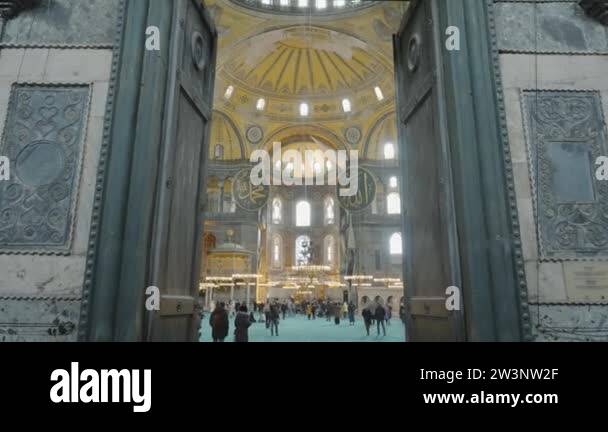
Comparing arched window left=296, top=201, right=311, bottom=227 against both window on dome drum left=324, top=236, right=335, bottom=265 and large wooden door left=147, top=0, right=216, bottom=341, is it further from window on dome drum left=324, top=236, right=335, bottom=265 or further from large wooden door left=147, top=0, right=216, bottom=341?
large wooden door left=147, top=0, right=216, bottom=341

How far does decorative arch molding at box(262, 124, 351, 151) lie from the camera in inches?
1144

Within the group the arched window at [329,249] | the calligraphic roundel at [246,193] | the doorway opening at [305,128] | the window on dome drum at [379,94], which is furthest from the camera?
the arched window at [329,249]

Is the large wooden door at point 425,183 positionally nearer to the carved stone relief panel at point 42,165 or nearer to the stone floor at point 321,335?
the carved stone relief panel at point 42,165

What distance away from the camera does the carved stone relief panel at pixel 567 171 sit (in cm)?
374

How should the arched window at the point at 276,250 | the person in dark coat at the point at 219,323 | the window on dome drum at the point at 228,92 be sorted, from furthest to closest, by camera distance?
1. the arched window at the point at 276,250
2. the window on dome drum at the point at 228,92
3. the person in dark coat at the point at 219,323

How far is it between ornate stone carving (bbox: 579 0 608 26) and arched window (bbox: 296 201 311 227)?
35.0 meters

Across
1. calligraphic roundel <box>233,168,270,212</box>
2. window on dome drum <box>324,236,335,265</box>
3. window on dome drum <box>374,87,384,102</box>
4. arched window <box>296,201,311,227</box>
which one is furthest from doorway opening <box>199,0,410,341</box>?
calligraphic roundel <box>233,168,270,212</box>

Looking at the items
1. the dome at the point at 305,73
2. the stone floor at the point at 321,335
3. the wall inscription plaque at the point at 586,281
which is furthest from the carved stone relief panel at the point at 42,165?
the dome at the point at 305,73

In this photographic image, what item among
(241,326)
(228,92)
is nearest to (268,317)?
A: (241,326)

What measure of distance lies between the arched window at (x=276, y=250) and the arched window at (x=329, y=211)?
473cm
